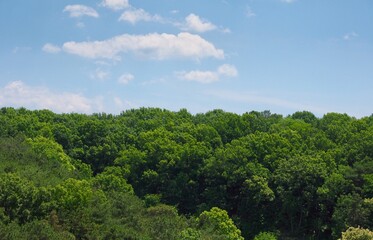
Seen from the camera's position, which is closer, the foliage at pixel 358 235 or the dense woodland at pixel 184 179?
the foliage at pixel 358 235

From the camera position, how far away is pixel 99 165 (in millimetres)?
53406

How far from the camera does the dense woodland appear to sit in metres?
29.1

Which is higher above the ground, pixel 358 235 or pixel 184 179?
pixel 184 179

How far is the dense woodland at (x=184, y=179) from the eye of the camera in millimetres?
29109

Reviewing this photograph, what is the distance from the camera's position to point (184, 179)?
154 ft

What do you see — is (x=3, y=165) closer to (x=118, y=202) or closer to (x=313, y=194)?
(x=118, y=202)

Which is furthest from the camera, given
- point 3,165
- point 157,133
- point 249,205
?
point 157,133

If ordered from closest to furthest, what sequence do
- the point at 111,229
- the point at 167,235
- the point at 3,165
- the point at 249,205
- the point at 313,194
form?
the point at 111,229
the point at 167,235
the point at 3,165
the point at 313,194
the point at 249,205

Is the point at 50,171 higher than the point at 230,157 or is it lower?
lower

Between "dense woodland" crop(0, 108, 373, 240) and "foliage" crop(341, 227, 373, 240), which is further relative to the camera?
"dense woodland" crop(0, 108, 373, 240)

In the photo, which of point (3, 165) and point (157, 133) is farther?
point (157, 133)

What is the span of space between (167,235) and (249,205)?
47.6 feet

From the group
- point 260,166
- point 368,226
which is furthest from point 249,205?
point 368,226

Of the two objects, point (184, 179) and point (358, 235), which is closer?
point (358, 235)
